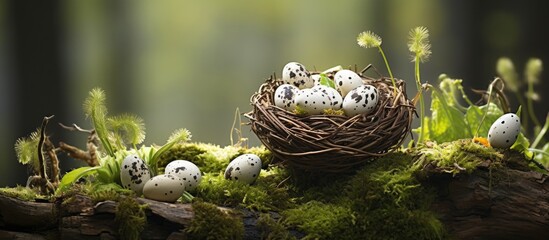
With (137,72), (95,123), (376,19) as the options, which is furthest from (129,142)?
(376,19)

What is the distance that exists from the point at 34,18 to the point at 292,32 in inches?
55.3

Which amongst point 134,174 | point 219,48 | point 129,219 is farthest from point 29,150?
point 219,48

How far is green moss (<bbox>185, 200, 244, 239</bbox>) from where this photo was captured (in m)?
1.28

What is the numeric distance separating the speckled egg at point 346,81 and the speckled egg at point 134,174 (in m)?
0.46

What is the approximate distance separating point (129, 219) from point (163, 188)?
4.1 inches

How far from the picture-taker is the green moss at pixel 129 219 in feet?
4.13

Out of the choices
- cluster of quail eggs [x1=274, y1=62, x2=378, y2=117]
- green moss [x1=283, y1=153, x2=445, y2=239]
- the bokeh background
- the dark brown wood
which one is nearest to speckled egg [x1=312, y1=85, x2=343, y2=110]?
cluster of quail eggs [x1=274, y1=62, x2=378, y2=117]

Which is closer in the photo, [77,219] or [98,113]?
[77,219]

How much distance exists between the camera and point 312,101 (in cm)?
146

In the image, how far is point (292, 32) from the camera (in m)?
3.95

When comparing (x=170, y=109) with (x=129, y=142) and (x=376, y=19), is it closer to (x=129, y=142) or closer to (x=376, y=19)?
(x=376, y=19)

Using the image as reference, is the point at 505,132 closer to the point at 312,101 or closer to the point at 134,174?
the point at 312,101

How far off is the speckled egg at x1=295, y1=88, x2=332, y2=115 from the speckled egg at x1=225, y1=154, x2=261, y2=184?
0.50ft

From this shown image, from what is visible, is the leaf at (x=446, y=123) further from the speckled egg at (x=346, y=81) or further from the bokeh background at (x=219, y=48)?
the bokeh background at (x=219, y=48)
